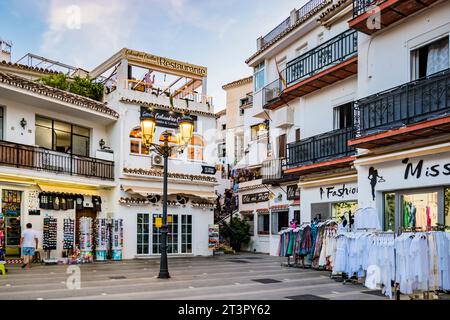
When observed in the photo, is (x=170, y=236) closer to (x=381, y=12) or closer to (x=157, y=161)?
(x=157, y=161)

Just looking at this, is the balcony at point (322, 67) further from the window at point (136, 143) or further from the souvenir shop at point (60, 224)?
the souvenir shop at point (60, 224)

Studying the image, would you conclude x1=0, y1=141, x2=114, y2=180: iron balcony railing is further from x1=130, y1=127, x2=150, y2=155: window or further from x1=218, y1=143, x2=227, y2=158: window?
x1=218, y1=143, x2=227, y2=158: window

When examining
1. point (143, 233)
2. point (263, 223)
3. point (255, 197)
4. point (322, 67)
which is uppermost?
point (322, 67)

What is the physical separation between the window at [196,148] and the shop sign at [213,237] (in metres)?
3.60

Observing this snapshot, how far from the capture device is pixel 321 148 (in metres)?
17.5

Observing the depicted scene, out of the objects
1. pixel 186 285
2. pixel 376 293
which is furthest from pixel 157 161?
pixel 376 293

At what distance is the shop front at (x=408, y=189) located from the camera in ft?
38.5

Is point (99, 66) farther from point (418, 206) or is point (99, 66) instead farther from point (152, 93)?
point (418, 206)

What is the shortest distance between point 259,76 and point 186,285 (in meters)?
15.5

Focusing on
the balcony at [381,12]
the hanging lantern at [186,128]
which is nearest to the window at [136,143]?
the hanging lantern at [186,128]

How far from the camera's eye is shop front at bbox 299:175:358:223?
53.9 ft
